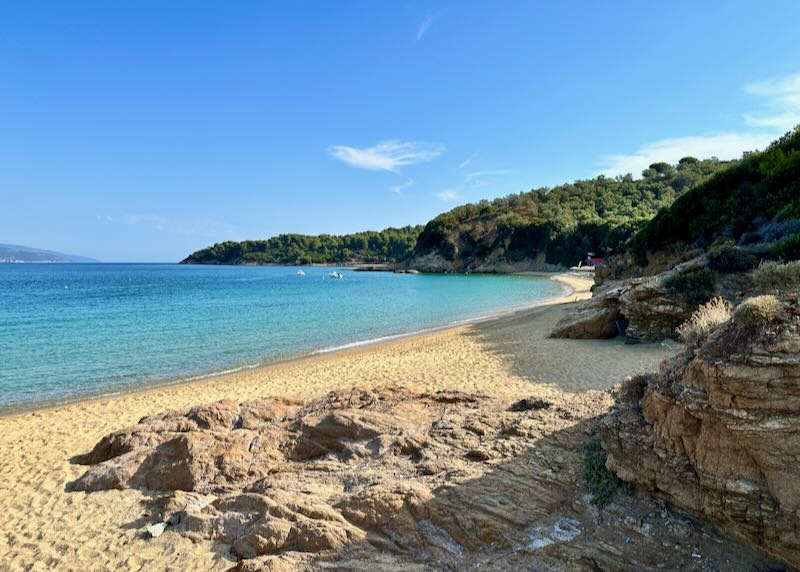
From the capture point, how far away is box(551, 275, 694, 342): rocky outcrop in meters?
13.7

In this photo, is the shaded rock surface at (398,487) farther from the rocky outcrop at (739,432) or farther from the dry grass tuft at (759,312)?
the dry grass tuft at (759,312)

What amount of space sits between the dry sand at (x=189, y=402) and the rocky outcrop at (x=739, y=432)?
4.10 meters

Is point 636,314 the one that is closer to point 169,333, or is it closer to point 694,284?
point 694,284

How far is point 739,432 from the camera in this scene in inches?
143

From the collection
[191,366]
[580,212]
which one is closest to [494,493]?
[191,366]

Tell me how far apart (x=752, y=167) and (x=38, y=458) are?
98.3 ft

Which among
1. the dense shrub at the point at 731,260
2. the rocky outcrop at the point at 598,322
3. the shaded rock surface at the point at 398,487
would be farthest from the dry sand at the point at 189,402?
the dense shrub at the point at 731,260

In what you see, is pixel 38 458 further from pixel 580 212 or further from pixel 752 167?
pixel 580 212

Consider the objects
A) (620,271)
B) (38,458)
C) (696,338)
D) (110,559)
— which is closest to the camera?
(696,338)

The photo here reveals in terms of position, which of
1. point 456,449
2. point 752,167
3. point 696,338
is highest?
point 752,167

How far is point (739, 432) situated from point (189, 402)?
11.5 metres

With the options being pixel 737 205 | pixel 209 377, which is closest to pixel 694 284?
pixel 737 205

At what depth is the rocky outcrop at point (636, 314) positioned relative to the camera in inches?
539

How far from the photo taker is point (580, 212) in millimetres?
93188
